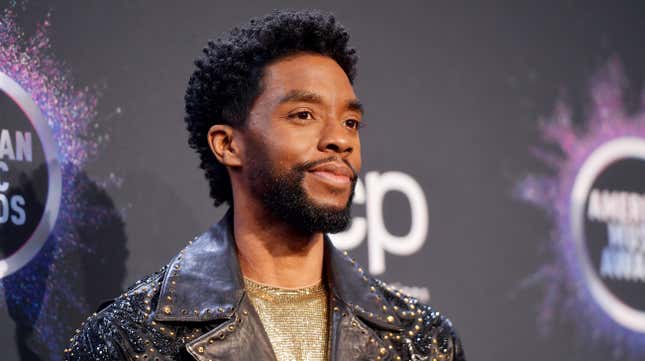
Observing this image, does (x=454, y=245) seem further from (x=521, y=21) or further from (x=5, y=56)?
(x=5, y=56)

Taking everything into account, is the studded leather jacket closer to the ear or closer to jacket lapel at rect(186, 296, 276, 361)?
jacket lapel at rect(186, 296, 276, 361)

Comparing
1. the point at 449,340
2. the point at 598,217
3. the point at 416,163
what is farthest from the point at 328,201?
the point at 598,217

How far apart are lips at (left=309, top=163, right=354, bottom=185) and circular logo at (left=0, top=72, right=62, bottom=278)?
0.67 metres

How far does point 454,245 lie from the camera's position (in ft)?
10.0

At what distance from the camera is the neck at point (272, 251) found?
2.17 meters

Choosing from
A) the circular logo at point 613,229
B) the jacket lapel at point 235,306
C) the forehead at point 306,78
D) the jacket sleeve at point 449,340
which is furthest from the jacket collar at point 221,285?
the circular logo at point 613,229

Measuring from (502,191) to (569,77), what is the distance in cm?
53

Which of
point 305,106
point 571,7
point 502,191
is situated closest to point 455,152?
Result: point 502,191

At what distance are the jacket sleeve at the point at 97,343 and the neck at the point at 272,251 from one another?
13.0 inches

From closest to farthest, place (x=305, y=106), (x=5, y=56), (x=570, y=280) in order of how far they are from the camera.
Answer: (x=305, y=106), (x=5, y=56), (x=570, y=280)

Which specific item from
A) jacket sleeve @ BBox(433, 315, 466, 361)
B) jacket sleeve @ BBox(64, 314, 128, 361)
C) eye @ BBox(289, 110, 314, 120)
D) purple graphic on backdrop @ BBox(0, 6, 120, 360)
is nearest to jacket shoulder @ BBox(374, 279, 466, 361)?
jacket sleeve @ BBox(433, 315, 466, 361)

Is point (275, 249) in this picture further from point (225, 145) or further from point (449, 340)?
point (449, 340)

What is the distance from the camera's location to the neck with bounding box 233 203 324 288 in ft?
7.12

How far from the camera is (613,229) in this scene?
11.2 ft
